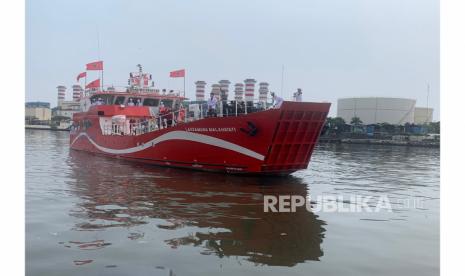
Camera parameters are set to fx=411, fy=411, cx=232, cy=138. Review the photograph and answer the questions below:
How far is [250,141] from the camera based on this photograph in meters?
13.5

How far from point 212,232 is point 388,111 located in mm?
70687

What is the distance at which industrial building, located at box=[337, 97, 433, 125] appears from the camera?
234 feet

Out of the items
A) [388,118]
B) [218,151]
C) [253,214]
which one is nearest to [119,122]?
[218,151]

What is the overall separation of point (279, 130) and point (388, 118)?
6471 centimetres

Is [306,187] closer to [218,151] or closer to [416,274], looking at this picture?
[218,151]

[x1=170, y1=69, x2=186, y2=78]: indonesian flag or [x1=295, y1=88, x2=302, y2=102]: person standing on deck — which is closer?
[x1=295, y1=88, x2=302, y2=102]: person standing on deck

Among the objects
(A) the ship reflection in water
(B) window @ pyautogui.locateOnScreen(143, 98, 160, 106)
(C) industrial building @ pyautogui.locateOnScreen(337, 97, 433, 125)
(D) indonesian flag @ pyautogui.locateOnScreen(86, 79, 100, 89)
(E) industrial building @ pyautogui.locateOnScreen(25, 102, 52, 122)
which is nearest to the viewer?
(A) the ship reflection in water

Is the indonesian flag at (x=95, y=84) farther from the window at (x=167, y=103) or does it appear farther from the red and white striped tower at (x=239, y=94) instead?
the red and white striped tower at (x=239, y=94)

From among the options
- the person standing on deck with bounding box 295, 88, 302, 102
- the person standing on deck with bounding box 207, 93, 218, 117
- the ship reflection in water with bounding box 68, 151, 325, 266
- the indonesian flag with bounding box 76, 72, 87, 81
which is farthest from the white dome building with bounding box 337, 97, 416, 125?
the ship reflection in water with bounding box 68, 151, 325, 266

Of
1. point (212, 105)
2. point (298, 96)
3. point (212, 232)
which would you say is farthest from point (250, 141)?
point (212, 232)

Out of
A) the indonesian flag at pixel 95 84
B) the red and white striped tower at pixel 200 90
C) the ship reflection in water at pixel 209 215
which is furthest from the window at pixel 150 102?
the red and white striped tower at pixel 200 90

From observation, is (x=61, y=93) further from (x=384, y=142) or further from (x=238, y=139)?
(x=238, y=139)

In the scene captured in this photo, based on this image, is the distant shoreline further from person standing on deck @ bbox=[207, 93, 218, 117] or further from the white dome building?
person standing on deck @ bbox=[207, 93, 218, 117]

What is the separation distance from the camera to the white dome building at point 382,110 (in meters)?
71.4
